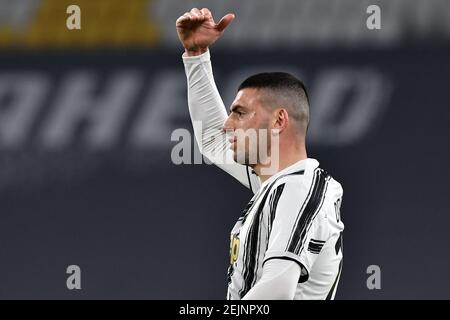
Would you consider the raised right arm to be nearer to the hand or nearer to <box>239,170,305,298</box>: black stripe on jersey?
the hand

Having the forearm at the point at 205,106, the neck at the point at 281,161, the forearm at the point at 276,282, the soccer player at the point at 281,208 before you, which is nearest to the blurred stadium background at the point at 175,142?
the forearm at the point at 205,106

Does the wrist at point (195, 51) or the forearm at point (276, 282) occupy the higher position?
the wrist at point (195, 51)

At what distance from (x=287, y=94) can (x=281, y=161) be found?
21cm

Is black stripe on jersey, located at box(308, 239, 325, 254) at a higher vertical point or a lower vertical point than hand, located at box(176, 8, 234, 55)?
lower

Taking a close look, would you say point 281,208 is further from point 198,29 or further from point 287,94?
point 198,29

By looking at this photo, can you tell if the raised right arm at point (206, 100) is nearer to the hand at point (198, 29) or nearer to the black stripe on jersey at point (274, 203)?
the hand at point (198, 29)

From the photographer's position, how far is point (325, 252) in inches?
96.9

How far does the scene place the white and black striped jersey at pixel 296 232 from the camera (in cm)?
233

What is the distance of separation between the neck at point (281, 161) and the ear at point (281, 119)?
2.5 inches

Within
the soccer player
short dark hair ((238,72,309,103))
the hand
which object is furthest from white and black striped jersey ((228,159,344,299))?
the hand

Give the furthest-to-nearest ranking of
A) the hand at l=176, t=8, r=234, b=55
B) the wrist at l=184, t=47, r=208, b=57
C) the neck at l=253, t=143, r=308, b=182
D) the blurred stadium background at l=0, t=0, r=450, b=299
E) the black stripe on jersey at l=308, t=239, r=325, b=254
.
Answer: the blurred stadium background at l=0, t=0, r=450, b=299 → the wrist at l=184, t=47, r=208, b=57 → the hand at l=176, t=8, r=234, b=55 → the neck at l=253, t=143, r=308, b=182 → the black stripe on jersey at l=308, t=239, r=325, b=254

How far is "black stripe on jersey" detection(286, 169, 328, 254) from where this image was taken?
231 cm

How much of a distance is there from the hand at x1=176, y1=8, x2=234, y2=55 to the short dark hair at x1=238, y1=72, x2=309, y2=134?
0.29 metres

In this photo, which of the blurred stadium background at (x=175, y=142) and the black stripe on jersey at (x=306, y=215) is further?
the blurred stadium background at (x=175, y=142)
